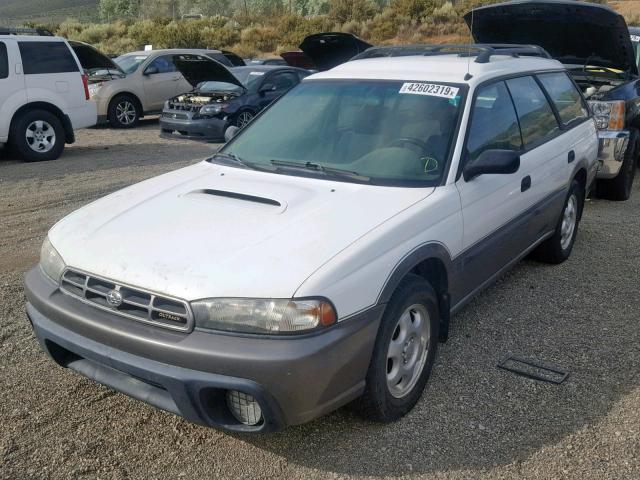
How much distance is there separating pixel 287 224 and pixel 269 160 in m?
0.97

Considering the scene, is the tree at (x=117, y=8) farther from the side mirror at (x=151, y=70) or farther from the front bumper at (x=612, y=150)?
the front bumper at (x=612, y=150)

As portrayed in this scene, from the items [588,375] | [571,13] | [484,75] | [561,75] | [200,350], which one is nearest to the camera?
[200,350]

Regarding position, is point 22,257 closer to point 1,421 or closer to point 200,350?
point 1,421

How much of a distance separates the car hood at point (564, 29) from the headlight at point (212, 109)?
200 inches

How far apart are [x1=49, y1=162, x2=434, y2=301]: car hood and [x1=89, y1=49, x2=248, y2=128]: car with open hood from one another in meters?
10.5

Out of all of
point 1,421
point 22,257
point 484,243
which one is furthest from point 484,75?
point 22,257

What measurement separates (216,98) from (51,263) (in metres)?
9.43

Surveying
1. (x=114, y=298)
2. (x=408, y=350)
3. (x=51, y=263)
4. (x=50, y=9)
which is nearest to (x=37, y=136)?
(x=51, y=263)

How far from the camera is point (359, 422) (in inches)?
124

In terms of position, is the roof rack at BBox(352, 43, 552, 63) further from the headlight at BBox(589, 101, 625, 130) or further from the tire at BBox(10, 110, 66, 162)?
the tire at BBox(10, 110, 66, 162)

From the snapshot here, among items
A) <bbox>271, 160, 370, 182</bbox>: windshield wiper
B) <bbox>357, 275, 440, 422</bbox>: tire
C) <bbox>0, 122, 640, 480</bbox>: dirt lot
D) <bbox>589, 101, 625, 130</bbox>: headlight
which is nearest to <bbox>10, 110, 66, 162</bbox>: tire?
<bbox>0, 122, 640, 480</bbox>: dirt lot

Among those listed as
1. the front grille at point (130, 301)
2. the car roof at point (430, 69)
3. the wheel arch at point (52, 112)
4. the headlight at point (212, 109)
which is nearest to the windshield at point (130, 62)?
the headlight at point (212, 109)

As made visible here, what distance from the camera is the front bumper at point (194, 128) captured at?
1155cm

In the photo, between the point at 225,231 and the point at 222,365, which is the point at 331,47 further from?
the point at 222,365
